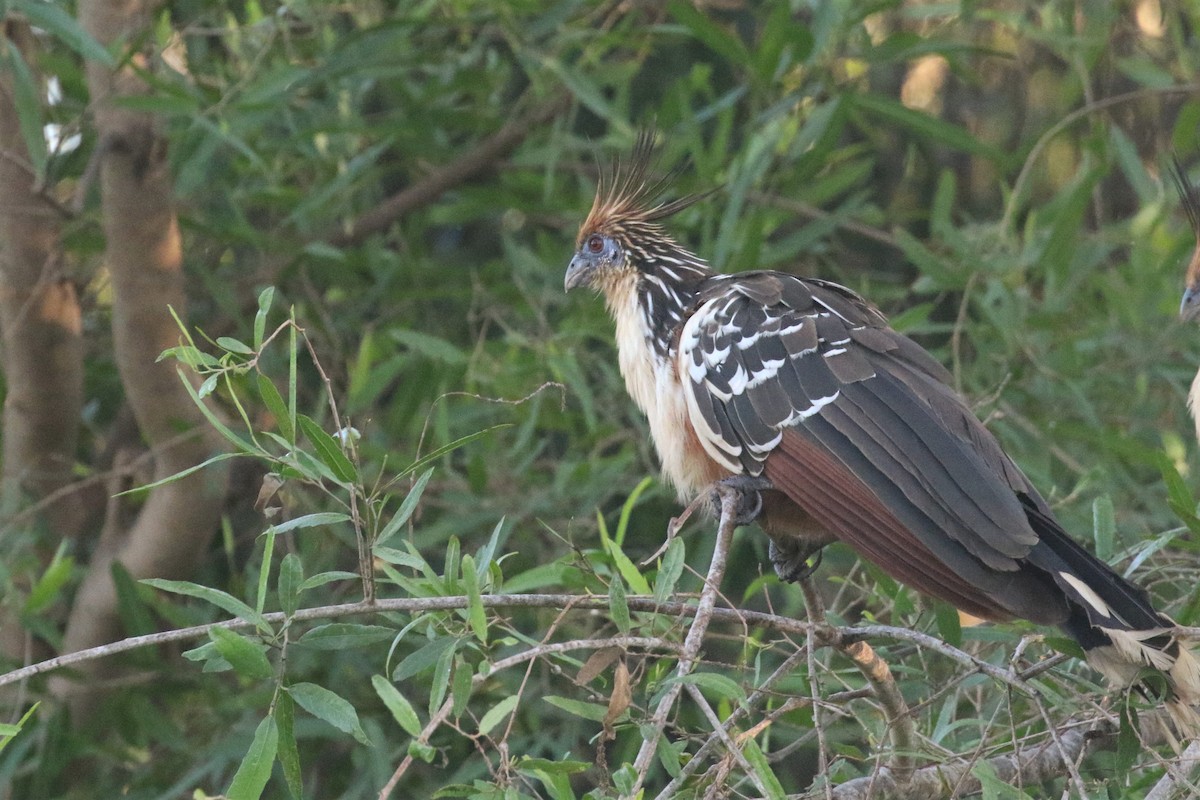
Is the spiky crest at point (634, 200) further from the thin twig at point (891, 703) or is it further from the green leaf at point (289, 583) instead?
the green leaf at point (289, 583)

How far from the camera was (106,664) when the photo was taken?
13.4 feet

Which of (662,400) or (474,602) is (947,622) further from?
(474,602)

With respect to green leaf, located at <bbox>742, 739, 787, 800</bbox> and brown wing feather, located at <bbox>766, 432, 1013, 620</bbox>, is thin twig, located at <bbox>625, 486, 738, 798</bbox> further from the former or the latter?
brown wing feather, located at <bbox>766, 432, 1013, 620</bbox>

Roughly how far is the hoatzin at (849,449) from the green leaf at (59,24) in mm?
1228

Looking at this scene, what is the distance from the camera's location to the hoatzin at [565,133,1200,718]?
2.31m

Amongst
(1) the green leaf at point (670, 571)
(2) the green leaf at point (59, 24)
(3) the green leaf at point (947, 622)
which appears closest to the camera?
(1) the green leaf at point (670, 571)

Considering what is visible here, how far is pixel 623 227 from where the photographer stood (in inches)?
134

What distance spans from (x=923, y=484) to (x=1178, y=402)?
2.08 m

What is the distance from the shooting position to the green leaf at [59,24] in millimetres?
3191

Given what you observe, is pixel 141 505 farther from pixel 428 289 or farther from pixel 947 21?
pixel 947 21

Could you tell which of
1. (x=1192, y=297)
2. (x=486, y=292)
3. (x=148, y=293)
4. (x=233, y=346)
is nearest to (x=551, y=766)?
(x=233, y=346)

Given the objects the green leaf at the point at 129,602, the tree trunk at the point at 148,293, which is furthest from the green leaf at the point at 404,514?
the green leaf at the point at 129,602

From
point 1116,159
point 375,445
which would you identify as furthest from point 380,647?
point 1116,159

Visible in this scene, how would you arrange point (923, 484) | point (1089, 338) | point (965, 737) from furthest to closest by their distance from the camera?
point (1089, 338)
point (965, 737)
point (923, 484)
